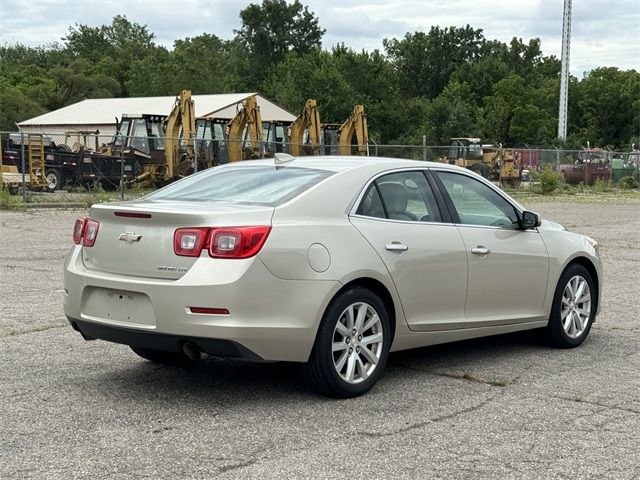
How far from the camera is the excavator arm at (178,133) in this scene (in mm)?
30761

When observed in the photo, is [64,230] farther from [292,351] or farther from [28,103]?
[28,103]

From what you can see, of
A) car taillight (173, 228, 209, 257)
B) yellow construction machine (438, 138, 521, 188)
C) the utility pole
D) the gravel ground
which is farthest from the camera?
the utility pole

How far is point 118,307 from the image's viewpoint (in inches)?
223

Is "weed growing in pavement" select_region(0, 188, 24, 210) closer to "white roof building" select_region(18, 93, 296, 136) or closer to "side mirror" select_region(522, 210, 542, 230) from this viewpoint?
"side mirror" select_region(522, 210, 542, 230)

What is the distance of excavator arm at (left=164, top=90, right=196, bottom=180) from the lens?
101ft

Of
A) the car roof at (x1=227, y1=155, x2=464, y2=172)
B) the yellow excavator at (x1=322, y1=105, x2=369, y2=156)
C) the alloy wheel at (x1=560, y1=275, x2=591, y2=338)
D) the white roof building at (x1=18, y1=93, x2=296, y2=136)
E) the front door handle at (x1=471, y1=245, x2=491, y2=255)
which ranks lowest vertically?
the alloy wheel at (x1=560, y1=275, x2=591, y2=338)

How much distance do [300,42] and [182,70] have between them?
114ft

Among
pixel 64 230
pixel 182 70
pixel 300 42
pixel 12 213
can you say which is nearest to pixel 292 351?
pixel 64 230

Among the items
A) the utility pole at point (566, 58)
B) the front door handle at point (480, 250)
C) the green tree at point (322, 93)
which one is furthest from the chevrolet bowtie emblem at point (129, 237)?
the green tree at point (322, 93)

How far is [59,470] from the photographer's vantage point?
4418 millimetres

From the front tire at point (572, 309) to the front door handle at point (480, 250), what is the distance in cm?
104

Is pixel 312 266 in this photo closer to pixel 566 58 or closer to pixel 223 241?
pixel 223 241

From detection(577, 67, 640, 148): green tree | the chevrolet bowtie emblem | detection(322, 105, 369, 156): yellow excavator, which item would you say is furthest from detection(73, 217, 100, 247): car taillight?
detection(577, 67, 640, 148): green tree

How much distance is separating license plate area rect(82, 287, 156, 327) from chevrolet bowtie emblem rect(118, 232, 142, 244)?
0.31 metres
